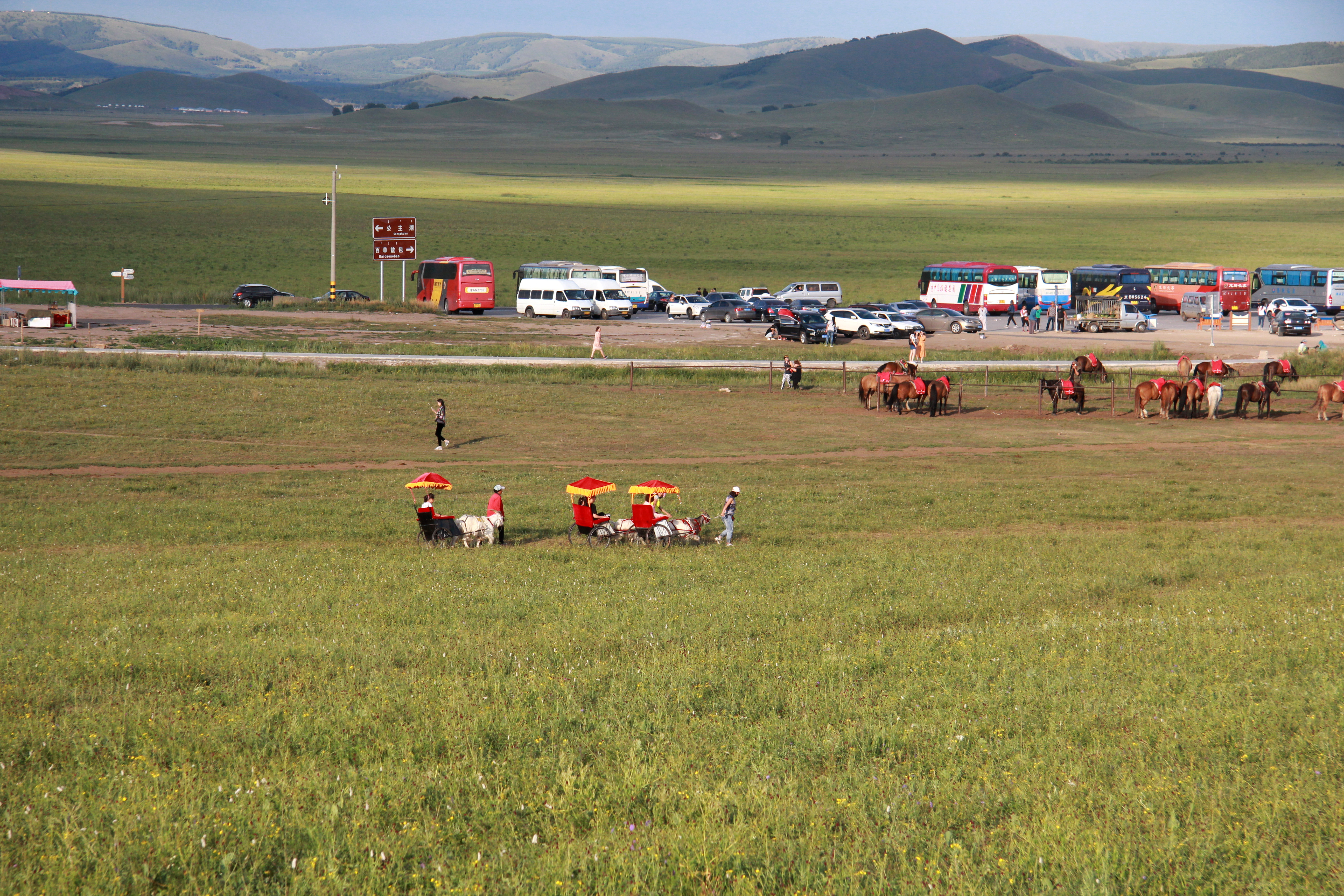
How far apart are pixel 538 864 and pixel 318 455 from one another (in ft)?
76.4

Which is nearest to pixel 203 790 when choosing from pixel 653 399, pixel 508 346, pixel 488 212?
pixel 653 399

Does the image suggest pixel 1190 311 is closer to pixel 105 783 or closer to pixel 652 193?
pixel 105 783

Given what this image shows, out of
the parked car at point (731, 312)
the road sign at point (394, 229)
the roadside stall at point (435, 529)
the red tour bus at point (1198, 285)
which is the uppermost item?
the road sign at point (394, 229)

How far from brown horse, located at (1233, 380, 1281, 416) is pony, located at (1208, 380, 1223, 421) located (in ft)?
2.09

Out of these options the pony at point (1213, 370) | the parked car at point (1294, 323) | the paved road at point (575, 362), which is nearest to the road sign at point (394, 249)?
the paved road at point (575, 362)

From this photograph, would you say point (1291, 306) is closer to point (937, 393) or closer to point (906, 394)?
point (937, 393)

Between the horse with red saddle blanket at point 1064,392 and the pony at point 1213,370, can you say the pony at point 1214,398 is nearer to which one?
the pony at point 1213,370

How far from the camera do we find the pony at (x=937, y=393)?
1458 inches

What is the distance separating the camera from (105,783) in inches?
329

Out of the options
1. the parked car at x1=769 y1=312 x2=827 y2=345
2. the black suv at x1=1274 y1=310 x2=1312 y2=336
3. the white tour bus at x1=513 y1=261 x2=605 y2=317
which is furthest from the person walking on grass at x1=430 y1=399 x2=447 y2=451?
the black suv at x1=1274 y1=310 x2=1312 y2=336

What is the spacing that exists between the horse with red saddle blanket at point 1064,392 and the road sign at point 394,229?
4860 cm

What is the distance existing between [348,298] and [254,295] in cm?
551

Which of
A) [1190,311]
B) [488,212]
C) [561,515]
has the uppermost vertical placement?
[488,212]

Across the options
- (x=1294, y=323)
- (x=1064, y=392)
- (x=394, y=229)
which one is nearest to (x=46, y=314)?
(x=394, y=229)
